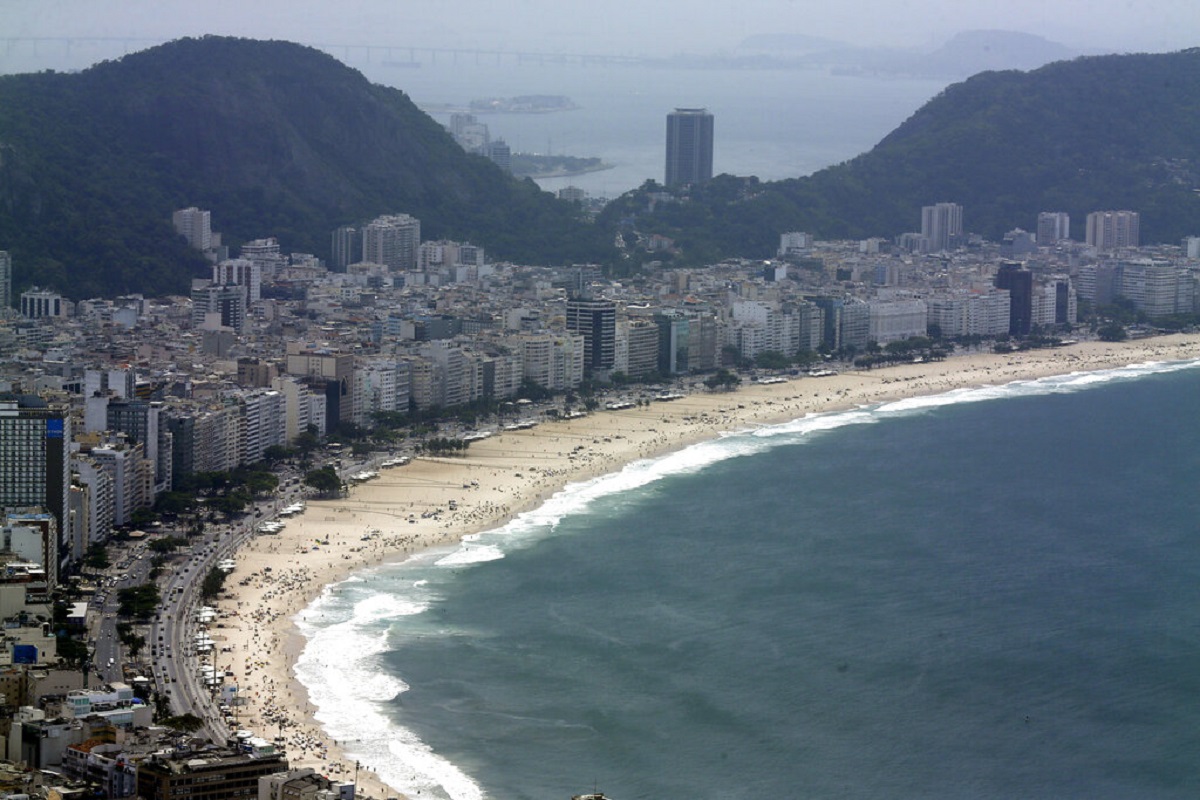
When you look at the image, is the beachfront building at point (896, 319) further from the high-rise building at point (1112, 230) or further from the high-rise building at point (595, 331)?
the high-rise building at point (1112, 230)

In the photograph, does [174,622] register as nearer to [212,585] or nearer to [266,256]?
[212,585]

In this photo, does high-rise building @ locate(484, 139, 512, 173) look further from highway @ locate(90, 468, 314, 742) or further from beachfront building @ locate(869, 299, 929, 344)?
highway @ locate(90, 468, 314, 742)

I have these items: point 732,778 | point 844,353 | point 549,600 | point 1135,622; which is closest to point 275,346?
point 844,353

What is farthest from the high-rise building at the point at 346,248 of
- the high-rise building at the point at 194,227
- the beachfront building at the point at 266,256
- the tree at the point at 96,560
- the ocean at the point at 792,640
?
the tree at the point at 96,560

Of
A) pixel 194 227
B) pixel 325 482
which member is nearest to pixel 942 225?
pixel 194 227

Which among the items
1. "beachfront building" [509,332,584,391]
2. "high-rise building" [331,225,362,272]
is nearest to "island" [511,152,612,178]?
"high-rise building" [331,225,362,272]

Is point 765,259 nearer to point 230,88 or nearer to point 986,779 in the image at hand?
point 230,88

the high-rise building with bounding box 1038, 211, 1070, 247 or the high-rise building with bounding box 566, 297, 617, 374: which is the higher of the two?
the high-rise building with bounding box 1038, 211, 1070, 247
